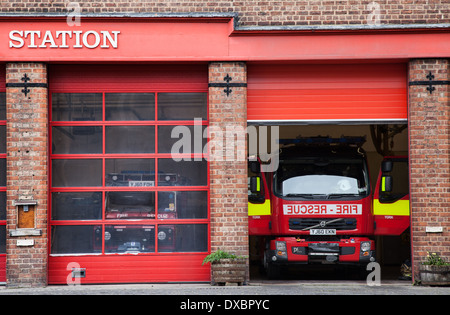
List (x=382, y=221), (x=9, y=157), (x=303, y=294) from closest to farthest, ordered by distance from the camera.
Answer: (x=303, y=294)
(x=9, y=157)
(x=382, y=221)

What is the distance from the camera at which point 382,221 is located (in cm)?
1402

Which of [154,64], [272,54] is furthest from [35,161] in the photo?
[272,54]

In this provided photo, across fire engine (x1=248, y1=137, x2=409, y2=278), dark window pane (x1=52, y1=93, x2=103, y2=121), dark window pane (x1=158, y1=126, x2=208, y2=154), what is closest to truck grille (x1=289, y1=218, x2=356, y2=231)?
fire engine (x1=248, y1=137, x2=409, y2=278)

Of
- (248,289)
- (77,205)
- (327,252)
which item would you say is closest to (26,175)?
(77,205)

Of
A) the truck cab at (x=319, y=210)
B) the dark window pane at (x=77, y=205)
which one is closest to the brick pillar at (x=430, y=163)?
the truck cab at (x=319, y=210)

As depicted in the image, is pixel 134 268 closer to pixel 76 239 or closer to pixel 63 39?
pixel 76 239

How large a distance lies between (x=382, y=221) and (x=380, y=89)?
9.32 ft

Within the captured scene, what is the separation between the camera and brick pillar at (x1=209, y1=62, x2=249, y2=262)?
1244 cm

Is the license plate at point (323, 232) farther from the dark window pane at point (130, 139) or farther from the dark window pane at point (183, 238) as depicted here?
the dark window pane at point (130, 139)

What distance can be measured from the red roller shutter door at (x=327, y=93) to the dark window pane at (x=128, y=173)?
7.29ft

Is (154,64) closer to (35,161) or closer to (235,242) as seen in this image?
(35,161)

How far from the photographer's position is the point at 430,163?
1252cm

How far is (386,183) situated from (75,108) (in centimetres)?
647

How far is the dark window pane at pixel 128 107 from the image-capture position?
12914 millimetres
